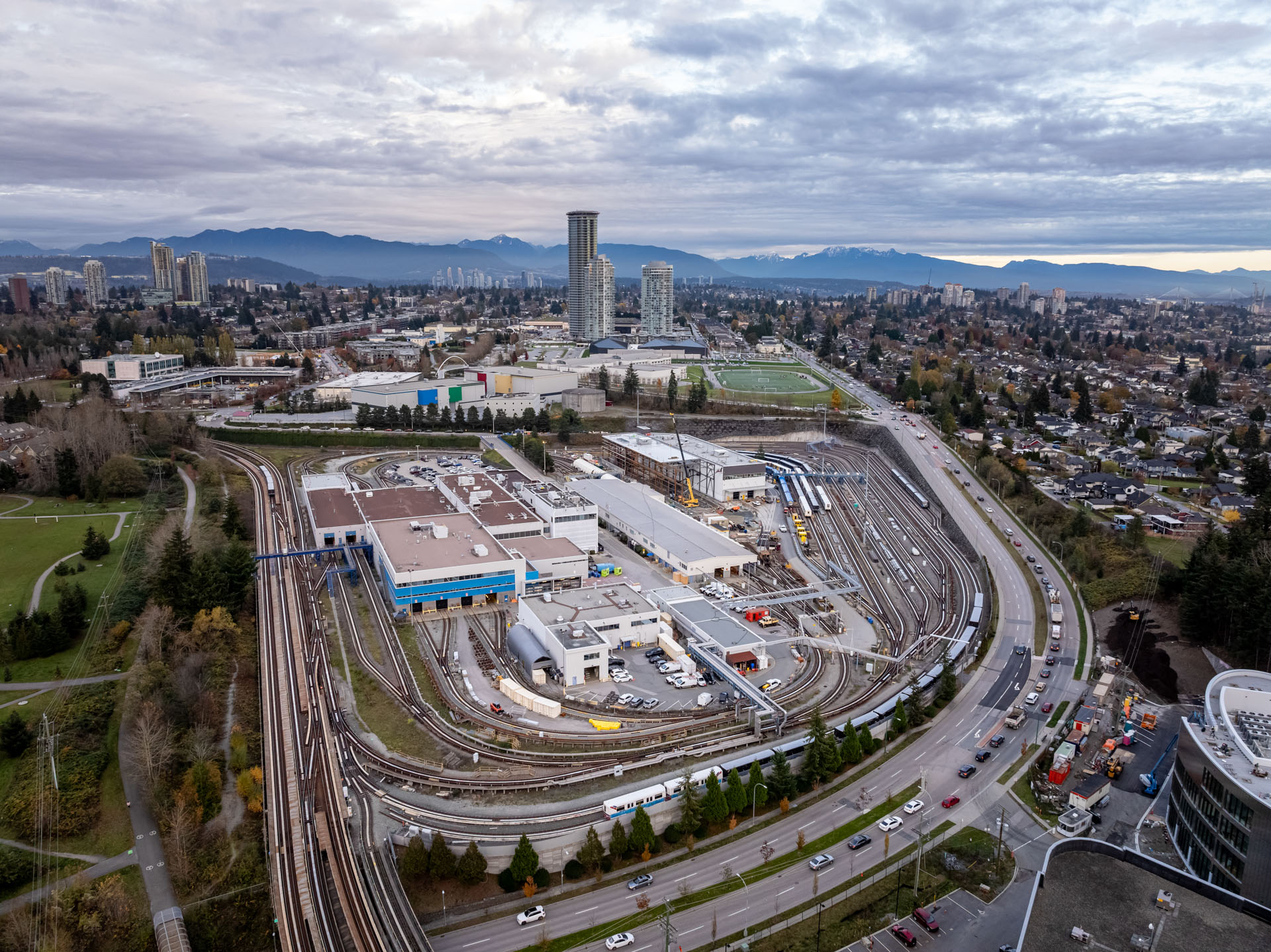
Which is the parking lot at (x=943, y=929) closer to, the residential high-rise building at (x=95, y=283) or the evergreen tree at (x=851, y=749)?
the evergreen tree at (x=851, y=749)

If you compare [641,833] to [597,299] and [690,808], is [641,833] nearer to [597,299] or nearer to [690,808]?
[690,808]

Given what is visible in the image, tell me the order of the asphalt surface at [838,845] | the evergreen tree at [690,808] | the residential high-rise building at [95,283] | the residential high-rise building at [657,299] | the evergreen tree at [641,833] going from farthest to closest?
1. the residential high-rise building at [95,283]
2. the residential high-rise building at [657,299]
3. the evergreen tree at [690,808]
4. the evergreen tree at [641,833]
5. the asphalt surface at [838,845]

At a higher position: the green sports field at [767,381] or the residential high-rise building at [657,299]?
the residential high-rise building at [657,299]

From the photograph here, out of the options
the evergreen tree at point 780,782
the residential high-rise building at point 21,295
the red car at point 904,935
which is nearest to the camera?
the red car at point 904,935

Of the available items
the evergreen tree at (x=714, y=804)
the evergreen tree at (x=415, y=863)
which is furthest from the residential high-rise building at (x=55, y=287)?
the evergreen tree at (x=714, y=804)

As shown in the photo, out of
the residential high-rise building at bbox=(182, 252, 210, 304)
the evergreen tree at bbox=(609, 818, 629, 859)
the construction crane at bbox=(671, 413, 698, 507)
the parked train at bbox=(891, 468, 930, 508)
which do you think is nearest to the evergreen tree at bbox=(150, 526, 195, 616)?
the evergreen tree at bbox=(609, 818, 629, 859)

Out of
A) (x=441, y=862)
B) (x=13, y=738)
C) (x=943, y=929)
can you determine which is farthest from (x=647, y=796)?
(x=13, y=738)

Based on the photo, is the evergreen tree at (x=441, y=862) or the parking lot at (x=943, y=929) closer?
the parking lot at (x=943, y=929)
